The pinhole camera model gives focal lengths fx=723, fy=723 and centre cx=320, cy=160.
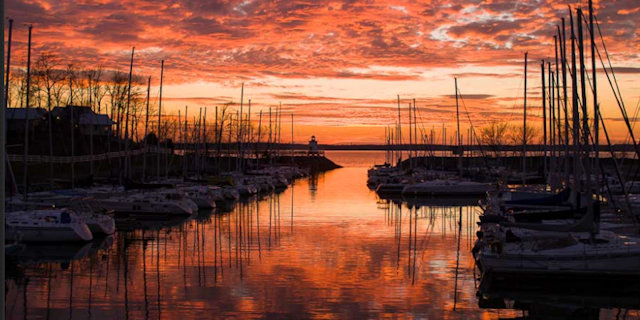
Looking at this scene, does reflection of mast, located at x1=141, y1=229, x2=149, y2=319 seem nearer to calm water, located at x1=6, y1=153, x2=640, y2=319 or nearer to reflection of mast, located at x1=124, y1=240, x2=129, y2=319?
calm water, located at x1=6, y1=153, x2=640, y2=319

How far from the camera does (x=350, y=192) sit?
7419 centimetres

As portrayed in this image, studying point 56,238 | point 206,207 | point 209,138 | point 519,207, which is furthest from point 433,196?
point 209,138

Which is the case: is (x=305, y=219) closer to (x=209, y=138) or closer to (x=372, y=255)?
(x=372, y=255)

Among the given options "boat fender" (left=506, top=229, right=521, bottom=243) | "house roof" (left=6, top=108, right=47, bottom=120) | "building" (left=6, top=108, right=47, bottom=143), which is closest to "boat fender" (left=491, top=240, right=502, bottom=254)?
"boat fender" (left=506, top=229, right=521, bottom=243)

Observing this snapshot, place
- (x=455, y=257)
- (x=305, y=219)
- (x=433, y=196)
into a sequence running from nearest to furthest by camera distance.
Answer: (x=455, y=257)
(x=305, y=219)
(x=433, y=196)

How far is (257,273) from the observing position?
1010 inches

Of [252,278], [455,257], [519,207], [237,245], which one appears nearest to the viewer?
[252,278]

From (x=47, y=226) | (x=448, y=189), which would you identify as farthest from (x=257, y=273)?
(x=448, y=189)

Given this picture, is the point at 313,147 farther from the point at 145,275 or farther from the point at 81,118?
the point at 145,275

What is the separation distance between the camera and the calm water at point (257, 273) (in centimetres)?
2022

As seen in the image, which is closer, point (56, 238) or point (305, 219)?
point (56, 238)

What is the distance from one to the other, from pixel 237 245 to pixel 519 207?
46.1 ft

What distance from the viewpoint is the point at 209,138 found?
128 meters

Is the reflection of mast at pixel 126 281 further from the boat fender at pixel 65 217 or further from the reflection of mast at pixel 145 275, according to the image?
the boat fender at pixel 65 217
